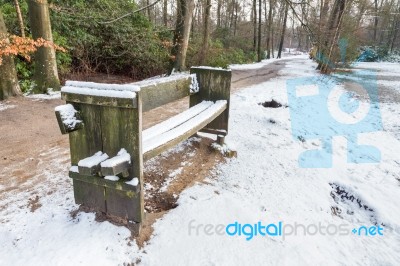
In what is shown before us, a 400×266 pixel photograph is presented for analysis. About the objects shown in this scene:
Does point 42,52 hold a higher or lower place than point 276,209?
higher

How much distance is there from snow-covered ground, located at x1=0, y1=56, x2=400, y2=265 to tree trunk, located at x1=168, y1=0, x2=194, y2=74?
6861 mm

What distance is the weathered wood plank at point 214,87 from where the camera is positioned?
4156 mm

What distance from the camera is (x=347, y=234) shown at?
2.97 m

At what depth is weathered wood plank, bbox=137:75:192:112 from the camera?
9.43 ft

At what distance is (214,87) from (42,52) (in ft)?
15.7

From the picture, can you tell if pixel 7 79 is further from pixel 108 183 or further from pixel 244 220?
pixel 244 220

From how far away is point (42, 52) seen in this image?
682cm

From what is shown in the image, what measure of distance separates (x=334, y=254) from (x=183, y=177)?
1708mm

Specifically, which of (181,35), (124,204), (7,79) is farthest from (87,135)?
(181,35)

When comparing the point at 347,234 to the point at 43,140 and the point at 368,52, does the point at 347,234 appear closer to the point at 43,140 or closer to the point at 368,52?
the point at 43,140

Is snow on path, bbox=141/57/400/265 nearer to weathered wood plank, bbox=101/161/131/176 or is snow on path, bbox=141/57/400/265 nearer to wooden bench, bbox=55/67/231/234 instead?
wooden bench, bbox=55/67/231/234

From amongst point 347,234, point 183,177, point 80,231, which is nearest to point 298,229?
point 347,234

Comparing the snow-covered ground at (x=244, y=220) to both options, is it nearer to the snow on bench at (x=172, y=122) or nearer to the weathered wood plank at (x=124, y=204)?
the weathered wood plank at (x=124, y=204)

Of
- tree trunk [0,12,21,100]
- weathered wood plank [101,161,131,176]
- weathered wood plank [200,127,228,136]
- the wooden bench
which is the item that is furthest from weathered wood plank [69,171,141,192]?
tree trunk [0,12,21,100]
